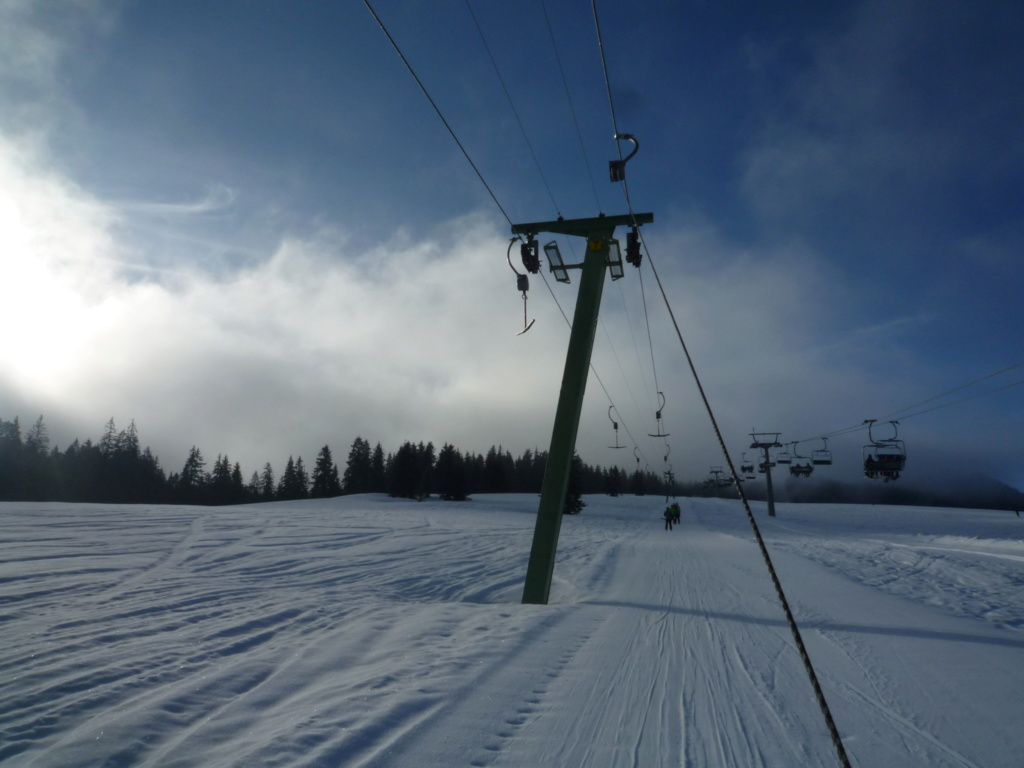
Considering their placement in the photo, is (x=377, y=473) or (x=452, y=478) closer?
(x=452, y=478)

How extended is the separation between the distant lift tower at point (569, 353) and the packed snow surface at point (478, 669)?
0.90 meters

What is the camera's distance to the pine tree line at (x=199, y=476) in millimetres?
57281

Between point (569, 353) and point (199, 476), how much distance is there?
8374 centimetres

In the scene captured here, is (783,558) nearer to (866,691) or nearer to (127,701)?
(866,691)

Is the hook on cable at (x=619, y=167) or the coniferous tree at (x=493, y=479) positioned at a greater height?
the hook on cable at (x=619, y=167)

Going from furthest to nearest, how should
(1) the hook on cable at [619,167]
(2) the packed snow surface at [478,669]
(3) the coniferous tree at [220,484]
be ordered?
(3) the coniferous tree at [220,484] → (1) the hook on cable at [619,167] → (2) the packed snow surface at [478,669]

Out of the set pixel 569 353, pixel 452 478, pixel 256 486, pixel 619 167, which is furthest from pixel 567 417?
pixel 256 486

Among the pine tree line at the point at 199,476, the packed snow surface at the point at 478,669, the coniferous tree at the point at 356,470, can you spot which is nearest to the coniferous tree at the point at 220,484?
the pine tree line at the point at 199,476

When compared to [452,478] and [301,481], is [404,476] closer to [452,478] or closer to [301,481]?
[452,478]

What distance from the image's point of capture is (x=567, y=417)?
34.6ft

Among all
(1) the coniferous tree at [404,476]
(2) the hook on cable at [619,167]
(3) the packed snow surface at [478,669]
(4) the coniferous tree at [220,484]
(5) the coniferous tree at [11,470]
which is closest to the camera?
(3) the packed snow surface at [478,669]

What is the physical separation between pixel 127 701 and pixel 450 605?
5.01 meters

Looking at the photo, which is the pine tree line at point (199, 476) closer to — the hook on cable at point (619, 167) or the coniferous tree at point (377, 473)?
the coniferous tree at point (377, 473)

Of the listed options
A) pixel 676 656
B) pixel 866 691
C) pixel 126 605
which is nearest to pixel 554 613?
pixel 676 656
